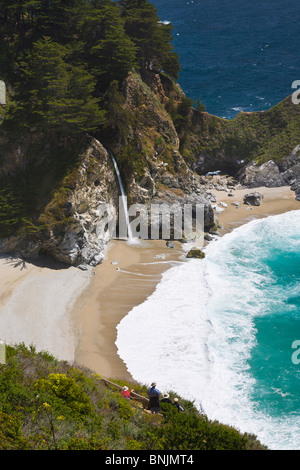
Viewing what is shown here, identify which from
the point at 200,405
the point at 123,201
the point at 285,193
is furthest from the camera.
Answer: the point at 285,193

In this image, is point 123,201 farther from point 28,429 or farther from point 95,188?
Result: point 28,429

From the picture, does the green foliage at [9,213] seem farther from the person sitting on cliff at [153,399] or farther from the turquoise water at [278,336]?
the person sitting on cliff at [153,399]

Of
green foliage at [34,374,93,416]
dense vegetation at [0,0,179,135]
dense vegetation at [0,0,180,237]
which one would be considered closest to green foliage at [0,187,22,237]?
dense vegetation at [0,0,180,237]

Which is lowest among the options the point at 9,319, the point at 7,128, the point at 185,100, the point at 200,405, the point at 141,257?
the point at 200,405

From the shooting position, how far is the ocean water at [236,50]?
72062 millimetres

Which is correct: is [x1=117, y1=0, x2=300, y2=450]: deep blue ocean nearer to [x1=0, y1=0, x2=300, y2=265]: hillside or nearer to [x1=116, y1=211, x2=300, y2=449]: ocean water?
[x1=116, y1=211, x2=300, y2=449]: ocean water

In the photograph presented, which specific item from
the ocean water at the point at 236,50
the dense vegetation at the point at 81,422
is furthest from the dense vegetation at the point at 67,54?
the dense vegetation at the point at 81,422

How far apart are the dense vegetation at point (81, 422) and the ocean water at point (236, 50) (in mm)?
57669

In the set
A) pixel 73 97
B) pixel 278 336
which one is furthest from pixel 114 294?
pixel 73 97

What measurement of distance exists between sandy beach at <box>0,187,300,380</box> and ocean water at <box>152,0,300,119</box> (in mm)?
38483

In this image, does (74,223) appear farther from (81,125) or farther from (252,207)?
(252,207)

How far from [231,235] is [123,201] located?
1218 cm

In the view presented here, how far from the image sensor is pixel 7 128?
120 ft

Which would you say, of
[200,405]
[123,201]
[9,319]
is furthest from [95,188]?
[200,405]
